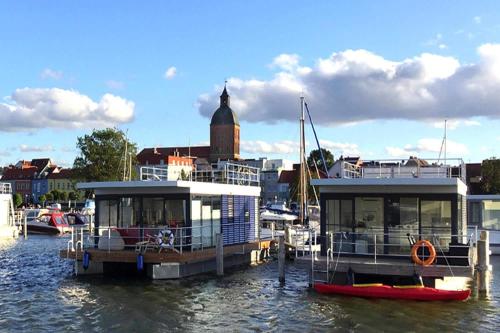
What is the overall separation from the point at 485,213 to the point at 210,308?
24272 millimetres

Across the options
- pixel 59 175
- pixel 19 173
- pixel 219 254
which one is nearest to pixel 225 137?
pixel 59 175

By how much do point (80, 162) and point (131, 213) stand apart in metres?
78.1

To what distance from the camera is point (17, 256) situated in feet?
119

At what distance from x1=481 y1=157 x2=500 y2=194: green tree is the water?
56.5 m

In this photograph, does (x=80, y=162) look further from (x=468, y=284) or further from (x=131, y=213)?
(x=468, y=284)

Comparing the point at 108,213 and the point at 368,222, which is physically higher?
the point at 108,213

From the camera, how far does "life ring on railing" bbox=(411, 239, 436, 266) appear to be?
20.3m

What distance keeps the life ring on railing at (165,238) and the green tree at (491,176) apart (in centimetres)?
6386

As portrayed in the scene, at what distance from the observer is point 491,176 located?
79.3 meters

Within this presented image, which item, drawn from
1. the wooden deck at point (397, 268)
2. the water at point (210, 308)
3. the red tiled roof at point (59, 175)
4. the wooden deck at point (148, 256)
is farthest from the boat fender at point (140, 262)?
the red tiled roof at point (59, 175)

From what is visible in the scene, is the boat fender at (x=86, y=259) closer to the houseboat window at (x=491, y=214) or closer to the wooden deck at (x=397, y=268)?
the wooden deck at (x=397, y=268)

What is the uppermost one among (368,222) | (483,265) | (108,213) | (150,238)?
(108,213)

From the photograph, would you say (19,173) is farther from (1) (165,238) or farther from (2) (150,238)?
(1) (165,238)

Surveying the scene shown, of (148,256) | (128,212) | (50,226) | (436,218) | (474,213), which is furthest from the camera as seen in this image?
(50,226)
